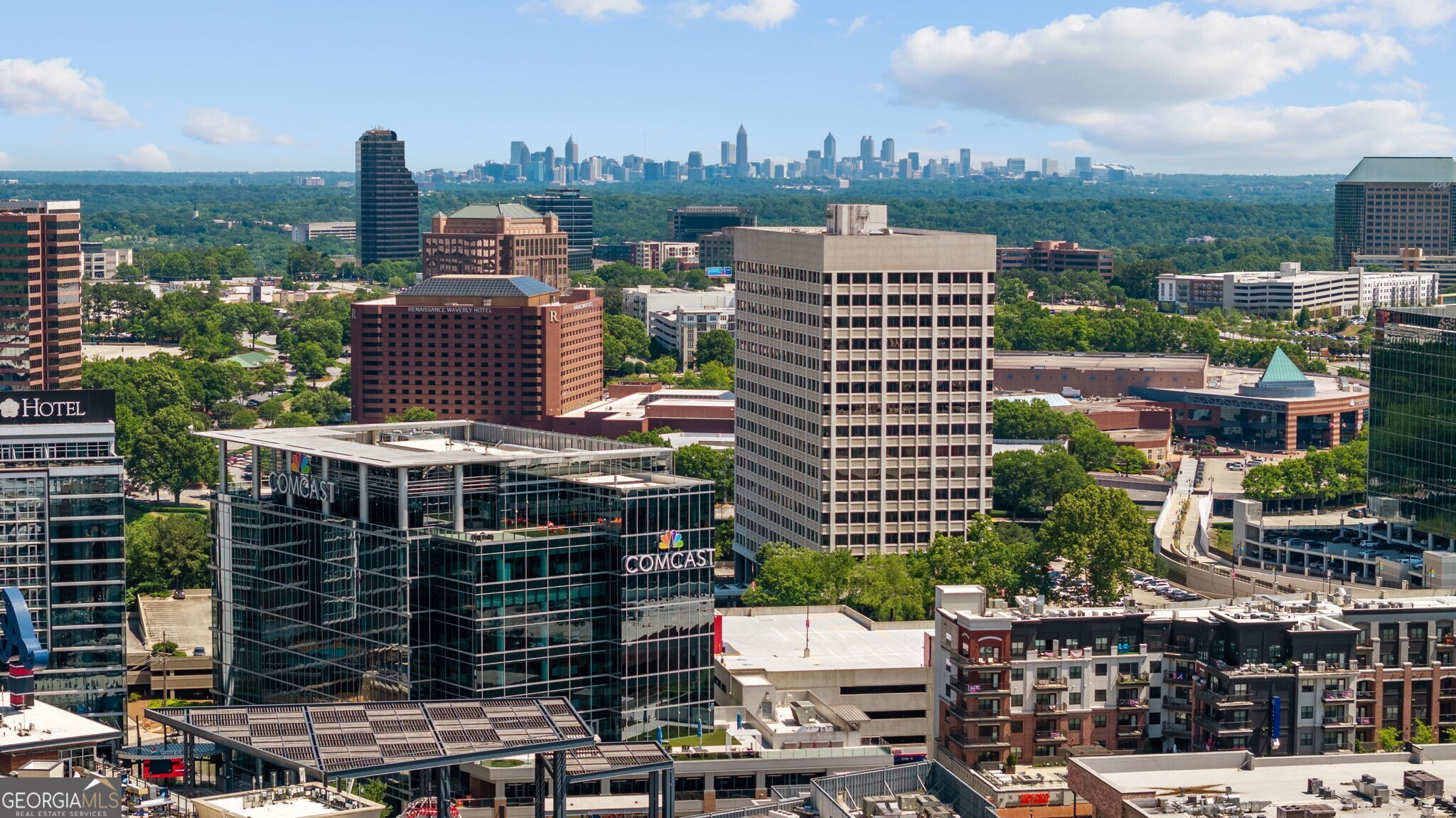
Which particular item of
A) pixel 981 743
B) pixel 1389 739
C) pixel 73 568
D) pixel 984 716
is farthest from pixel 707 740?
pixel 73 568

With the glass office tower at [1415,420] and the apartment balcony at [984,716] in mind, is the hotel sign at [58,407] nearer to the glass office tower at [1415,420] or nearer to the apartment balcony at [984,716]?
the apartment balcony at [984,716]

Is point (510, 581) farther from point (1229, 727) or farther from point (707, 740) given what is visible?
point (1229, 727)

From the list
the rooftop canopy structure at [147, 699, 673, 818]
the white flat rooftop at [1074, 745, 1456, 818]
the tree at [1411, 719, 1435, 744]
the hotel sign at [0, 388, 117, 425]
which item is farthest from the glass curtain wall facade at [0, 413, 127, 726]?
the tree at [1411, 719, 1435, 744]

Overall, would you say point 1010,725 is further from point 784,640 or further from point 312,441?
point 312,441

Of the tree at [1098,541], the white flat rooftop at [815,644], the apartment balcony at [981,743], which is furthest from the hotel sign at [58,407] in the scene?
the tree at [1098,541]

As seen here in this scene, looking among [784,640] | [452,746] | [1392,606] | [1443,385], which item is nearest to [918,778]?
[452,746]

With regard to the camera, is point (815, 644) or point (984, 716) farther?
point (815, 644)
